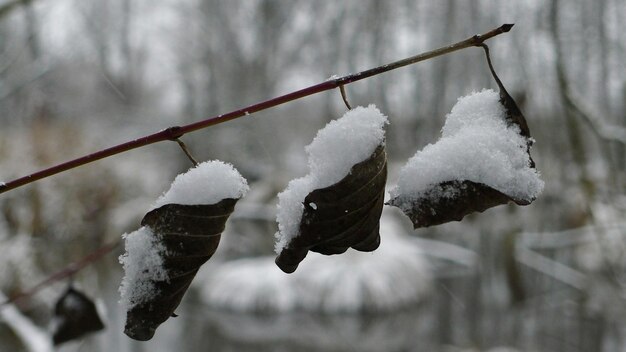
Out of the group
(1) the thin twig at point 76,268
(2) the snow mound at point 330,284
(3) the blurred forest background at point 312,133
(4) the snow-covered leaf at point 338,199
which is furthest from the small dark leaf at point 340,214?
(2) the snow mound at point 330,284

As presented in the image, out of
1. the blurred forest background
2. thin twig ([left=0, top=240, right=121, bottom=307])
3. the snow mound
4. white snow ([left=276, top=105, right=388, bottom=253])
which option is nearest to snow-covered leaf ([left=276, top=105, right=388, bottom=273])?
white snow ([left=276, top=105, right=388, bottom=253])

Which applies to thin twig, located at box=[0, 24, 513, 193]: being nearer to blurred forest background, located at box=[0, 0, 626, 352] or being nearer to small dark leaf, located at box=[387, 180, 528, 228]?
small dark leaf, located at box=[387, 180, 528, 228]

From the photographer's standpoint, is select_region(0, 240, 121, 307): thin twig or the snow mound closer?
select_region(0, 240, 121, 307): thin twig

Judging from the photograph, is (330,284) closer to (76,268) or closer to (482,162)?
(76,268)

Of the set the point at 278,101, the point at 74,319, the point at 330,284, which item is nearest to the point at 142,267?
the point at 278,101

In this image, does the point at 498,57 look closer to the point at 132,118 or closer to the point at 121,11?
the point at 121,11

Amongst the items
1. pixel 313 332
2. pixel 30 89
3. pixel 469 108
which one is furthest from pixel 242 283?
pixel 469 108

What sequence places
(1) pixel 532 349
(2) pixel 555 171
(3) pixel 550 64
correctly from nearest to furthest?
(3) pixel 550 64, (2) pixel 555 171, (1) pixel 532 349

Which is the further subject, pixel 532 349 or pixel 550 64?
pixel 532 349
